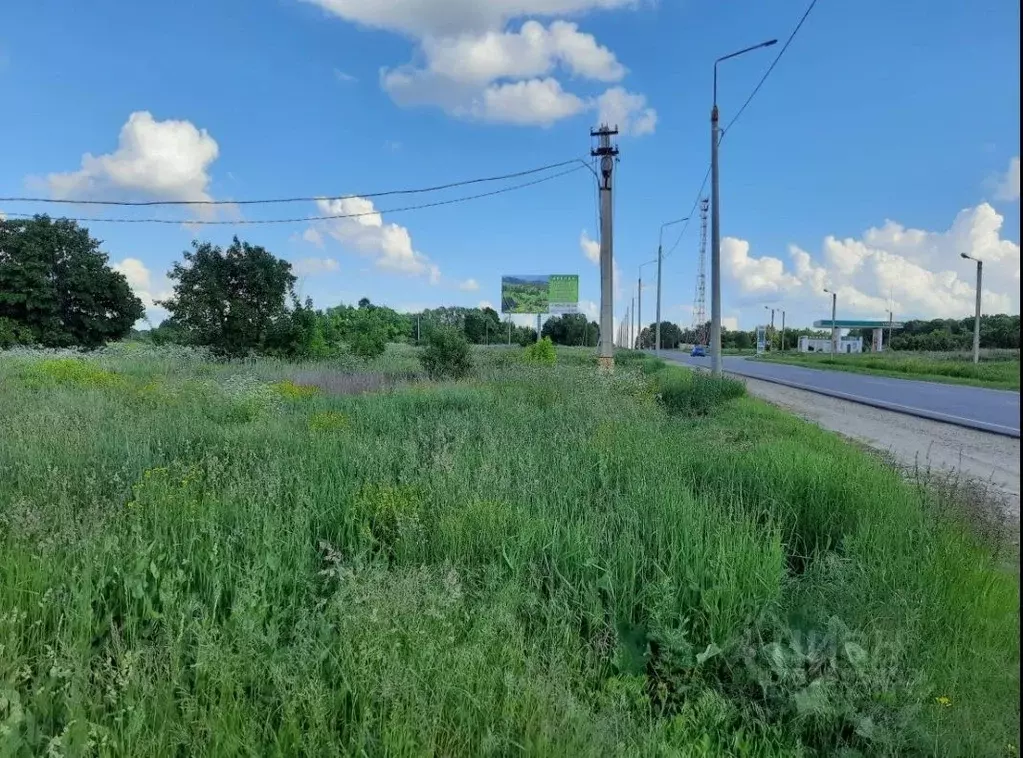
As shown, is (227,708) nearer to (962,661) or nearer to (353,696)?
(353,696)

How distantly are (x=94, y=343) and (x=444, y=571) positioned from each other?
1776 inches

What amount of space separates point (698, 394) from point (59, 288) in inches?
1638

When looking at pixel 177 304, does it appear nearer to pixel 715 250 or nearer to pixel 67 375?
pixel 67 375

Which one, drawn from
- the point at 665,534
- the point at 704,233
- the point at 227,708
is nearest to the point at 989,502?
the point at 665,534

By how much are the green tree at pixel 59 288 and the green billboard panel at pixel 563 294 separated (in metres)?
31.8

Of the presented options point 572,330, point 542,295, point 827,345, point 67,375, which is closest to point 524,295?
point 542,295

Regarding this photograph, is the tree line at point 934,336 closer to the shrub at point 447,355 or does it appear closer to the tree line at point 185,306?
the tree line at point 185,306

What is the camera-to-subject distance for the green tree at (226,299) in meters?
28.4

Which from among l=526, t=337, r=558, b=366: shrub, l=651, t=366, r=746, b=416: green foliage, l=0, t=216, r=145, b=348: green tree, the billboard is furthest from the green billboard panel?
l=651, t=366, r=746, b=416: green foliage

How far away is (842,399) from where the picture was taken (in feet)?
64.3

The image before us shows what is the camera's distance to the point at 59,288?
3847 centimetres

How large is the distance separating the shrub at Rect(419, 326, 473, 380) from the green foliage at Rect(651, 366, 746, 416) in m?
7.19

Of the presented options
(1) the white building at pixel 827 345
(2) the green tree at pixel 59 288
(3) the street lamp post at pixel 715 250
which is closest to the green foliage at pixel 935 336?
(1) the white building at pixel 827 345

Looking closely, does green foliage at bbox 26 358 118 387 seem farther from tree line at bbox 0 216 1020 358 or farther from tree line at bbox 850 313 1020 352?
tree line at bbox 850 313 1020 352
